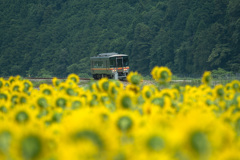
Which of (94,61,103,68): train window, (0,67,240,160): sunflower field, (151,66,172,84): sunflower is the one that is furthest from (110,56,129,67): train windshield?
(0,67,240,160): sunflower field

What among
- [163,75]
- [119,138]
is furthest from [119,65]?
[119,138]

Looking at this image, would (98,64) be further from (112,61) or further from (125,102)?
(125,102)

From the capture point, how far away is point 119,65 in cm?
4316

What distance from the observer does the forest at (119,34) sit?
205ft

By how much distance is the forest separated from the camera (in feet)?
205

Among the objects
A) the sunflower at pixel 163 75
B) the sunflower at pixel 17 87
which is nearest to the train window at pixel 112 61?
the sunflower at pixel 17 87

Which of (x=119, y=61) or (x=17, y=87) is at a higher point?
(x=17, y=87)

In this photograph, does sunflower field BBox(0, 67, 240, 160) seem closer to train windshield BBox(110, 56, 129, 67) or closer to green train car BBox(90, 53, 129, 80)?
green train car BBox(90, 53, 129, 80)

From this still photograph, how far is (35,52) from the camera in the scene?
103m

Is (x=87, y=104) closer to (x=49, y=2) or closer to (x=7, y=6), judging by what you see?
(x=49, y=2)

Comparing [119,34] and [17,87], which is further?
[119,34]

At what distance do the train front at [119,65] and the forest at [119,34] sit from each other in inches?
685

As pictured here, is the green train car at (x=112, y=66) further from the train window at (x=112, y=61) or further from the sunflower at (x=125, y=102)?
the sunflower at (x=125, y=102)

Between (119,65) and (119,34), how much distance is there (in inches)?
1851
